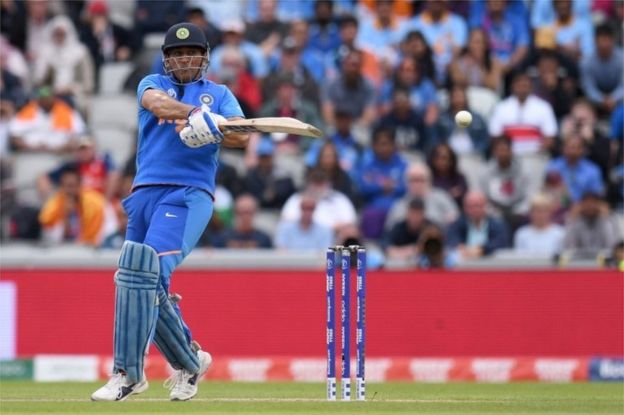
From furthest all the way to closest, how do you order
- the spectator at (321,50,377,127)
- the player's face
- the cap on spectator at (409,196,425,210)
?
the spectator at (321,50,377,127), the cap on spectator at (409,196,425,210), the player's face

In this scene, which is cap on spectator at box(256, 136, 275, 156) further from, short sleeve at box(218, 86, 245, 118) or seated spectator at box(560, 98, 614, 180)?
short sleeve at box(218, 86, 245, 118)

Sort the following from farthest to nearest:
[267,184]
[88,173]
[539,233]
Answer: [267,184] < [88,173] < [539,233]

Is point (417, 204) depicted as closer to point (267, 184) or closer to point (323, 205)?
point (323, 205)

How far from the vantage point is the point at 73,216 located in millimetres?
14781

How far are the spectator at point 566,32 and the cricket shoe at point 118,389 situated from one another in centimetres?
1023

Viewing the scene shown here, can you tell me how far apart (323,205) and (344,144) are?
1.30m

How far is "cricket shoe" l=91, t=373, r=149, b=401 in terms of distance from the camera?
314 inches

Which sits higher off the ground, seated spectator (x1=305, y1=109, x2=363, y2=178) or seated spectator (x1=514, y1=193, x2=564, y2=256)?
seated spectator (x1=305, y1=109, x2=363, y2=178)

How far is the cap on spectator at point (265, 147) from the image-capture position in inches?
611

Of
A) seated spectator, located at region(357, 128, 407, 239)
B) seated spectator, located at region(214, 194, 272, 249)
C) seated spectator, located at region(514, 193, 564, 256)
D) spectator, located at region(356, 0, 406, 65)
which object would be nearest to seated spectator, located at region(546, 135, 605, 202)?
seated spectator, located at region(514, 193, 564, 256)

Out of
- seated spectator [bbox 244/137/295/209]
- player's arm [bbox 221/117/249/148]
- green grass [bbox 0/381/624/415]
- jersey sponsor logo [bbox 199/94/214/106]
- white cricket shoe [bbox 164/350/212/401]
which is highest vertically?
jersey sponsor logo [bbox 199/94/214/106]

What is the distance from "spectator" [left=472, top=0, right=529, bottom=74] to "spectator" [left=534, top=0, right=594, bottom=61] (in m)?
0.20

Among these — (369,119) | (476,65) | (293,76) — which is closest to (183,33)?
(293,76)

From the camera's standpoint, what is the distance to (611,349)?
1313cm
